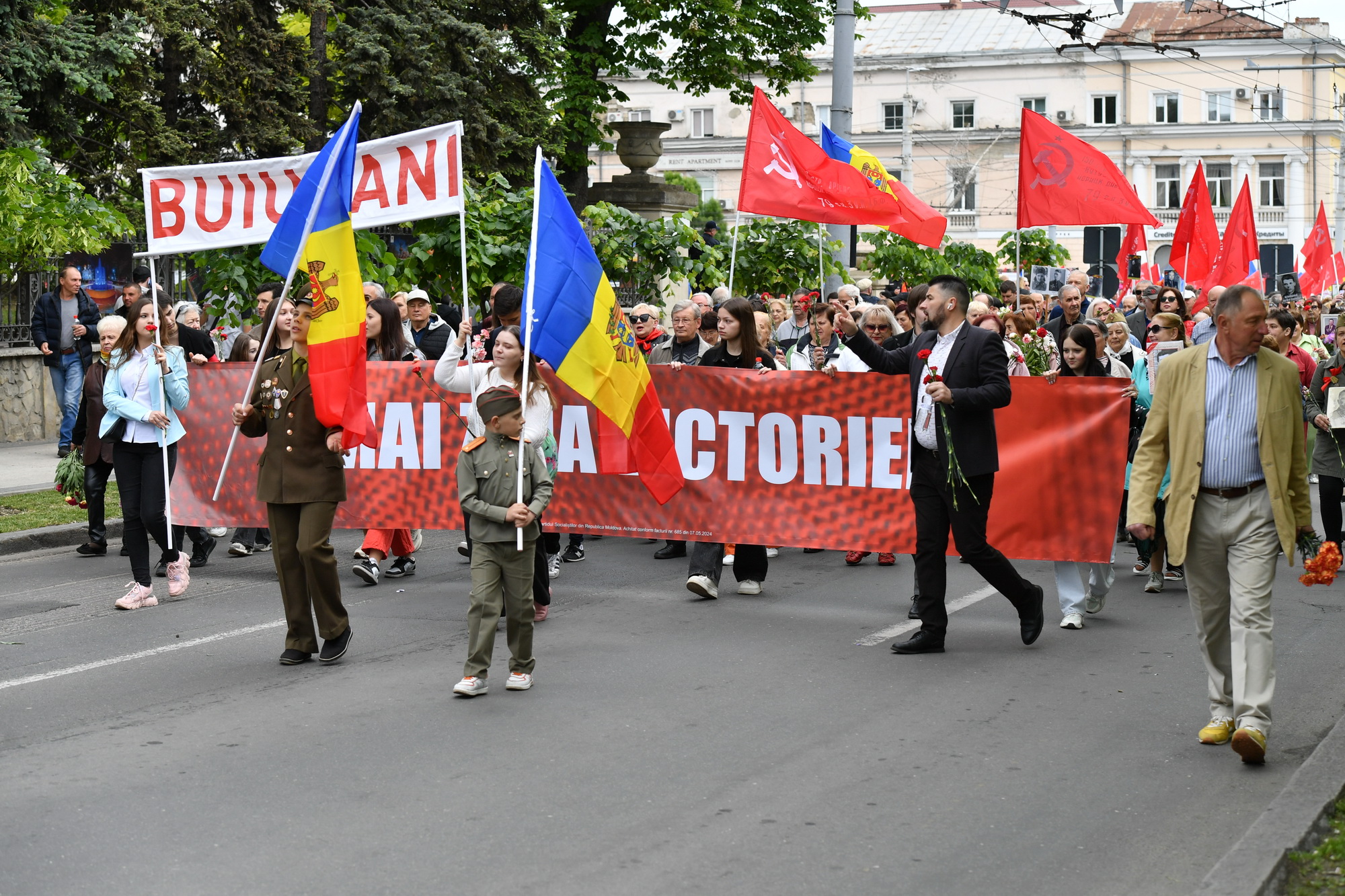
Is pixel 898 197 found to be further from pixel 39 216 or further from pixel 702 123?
pixel 702 123

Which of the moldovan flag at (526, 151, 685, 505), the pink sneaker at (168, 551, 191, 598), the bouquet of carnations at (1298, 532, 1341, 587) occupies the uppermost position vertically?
the moldovan flag at (526, 151, 685, 505)

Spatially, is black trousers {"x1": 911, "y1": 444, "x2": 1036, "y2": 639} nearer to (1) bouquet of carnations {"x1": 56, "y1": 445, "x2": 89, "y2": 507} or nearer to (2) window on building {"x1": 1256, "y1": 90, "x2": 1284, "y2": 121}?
(1) bouquet of carnations {"x1": 56, "y1": 445, "x2": 89, "y2": 507}

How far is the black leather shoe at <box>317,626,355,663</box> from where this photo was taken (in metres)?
8.10

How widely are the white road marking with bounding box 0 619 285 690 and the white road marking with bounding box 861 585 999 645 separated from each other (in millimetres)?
118

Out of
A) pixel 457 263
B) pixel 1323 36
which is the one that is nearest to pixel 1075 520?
pixel 457 263

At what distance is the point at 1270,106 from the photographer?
72438 mm

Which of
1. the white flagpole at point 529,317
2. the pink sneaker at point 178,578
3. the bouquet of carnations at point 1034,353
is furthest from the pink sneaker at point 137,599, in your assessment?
the bouquet of carnations at point 1034,353

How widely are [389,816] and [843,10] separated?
14574 millimetres

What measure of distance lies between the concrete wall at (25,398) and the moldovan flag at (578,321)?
42.4 feet

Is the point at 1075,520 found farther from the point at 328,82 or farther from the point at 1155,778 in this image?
the point at 328,82

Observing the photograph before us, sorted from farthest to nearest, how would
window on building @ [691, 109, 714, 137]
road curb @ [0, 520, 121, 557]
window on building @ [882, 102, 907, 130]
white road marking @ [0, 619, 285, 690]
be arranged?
window on building @ [691, 109, 714, 137], window on building @ [882, 102, 907, 130], road curb @ [0, 520, 121, 557], white road marking @ [0, 619, 285, 690]

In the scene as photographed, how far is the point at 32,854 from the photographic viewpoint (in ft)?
17.0

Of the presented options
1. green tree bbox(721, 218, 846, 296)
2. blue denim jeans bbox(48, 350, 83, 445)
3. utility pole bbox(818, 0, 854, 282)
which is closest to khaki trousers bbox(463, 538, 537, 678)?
blue denim jeans bbox(48, 350, 83, 445)

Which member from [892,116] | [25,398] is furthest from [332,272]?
[892,116]
